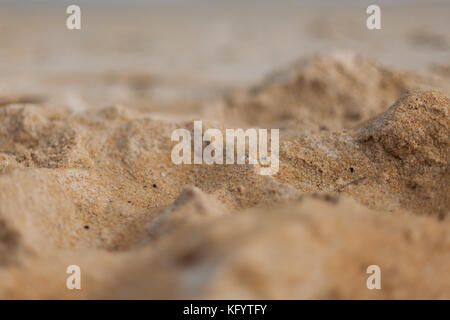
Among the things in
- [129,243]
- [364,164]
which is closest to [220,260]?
[129,243]

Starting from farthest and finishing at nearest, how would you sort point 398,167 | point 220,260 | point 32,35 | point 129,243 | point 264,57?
1. point 32,35
2. point 264,57
3. point 398,167
4. point 129,243
5. point 220,260

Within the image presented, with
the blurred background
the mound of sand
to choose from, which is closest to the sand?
the mound of sand

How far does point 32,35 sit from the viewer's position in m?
9.16

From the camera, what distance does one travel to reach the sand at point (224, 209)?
117cm

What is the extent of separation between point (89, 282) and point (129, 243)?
0.33m

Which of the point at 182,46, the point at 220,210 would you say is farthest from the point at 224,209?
the point at 182,46

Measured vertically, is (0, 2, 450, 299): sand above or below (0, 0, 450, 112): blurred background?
below

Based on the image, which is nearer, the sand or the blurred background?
the sand

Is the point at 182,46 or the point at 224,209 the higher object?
the point at 182,46

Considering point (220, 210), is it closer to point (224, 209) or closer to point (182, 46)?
point (224, 209)

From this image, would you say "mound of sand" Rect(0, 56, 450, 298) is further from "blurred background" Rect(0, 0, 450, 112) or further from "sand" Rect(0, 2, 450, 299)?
"blurred background" Rect(0, 0, 450, 112)

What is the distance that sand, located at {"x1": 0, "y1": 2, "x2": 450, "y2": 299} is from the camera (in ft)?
3.84

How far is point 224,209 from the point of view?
175 centimetres
